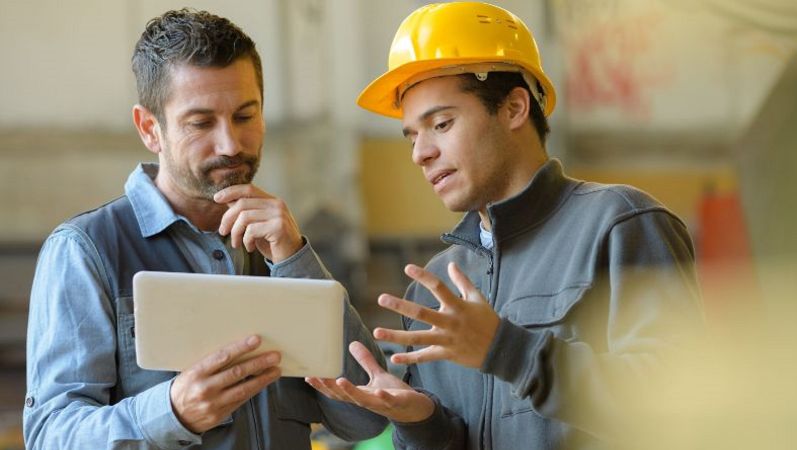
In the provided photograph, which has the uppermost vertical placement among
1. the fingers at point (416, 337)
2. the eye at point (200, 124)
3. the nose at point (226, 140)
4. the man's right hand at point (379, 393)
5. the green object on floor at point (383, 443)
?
the eye at point (200, 124)

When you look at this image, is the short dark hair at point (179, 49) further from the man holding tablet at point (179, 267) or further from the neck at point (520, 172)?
the neck at point (520, 172)

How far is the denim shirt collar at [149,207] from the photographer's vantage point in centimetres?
219

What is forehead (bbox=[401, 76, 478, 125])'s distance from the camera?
2.28 m

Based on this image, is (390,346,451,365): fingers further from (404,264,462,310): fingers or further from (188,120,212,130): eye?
(188,120,212,130): eye

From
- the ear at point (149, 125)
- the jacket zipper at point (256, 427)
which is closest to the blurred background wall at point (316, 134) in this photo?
the ear at point (149, 125)

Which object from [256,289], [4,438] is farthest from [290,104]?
[256,289]

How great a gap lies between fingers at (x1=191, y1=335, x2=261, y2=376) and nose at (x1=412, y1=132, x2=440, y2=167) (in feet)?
2.03

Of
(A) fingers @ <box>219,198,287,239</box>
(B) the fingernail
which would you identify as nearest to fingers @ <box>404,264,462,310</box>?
(B) the fingernail

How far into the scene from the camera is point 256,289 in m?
1.80

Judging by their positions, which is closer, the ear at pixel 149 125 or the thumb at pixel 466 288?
the thumb at pixel 466 288

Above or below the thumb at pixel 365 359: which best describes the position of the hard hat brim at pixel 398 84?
above

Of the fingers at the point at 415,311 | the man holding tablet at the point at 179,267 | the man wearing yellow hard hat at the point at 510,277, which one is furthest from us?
the man holding tablet at the point at 179,267

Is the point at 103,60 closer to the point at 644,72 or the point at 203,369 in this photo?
the point at 644,72

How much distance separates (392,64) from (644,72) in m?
7.29
